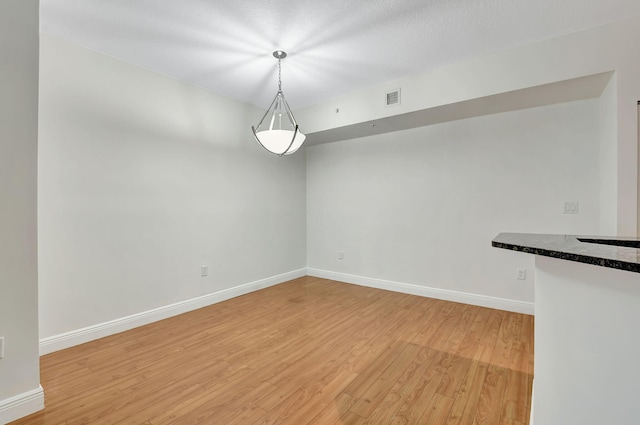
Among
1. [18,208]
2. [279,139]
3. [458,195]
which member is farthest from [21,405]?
[458,195]

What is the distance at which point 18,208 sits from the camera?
1662 millimetres

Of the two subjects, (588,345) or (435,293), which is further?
(435,293)

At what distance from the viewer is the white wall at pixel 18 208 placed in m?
1.61

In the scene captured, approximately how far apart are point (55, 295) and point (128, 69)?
90.2 inches

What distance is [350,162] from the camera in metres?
4.59

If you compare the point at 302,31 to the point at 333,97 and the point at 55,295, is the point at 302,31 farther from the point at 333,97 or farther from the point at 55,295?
the point at 55,295

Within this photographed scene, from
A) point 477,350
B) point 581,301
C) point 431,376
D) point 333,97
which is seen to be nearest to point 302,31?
point 333,97

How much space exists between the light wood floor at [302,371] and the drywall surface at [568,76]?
1.61 m

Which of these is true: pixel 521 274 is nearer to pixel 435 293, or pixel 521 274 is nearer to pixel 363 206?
pixel 435 293

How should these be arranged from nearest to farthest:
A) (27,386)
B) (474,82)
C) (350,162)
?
1. (27,386)
2. (474,82)
3. (350,162)

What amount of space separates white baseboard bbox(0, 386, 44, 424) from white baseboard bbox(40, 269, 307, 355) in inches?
35.1

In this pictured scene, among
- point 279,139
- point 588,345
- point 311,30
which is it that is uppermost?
point 311,30

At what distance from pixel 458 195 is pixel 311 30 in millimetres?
2643

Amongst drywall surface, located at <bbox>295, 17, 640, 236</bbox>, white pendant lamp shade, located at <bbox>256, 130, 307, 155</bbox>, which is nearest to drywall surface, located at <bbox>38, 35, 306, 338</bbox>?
white pendant lamp shade, located at <bbox>256, 130, 307, 155</bbox>
